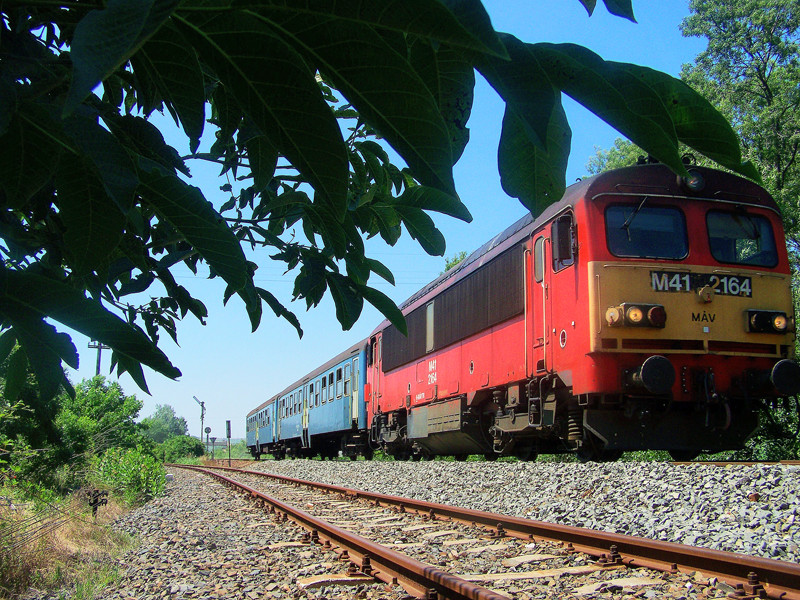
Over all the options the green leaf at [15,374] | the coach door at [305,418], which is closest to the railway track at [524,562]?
the green leaf at [15,374]

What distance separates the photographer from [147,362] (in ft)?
2.79

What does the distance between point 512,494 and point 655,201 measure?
4160mm

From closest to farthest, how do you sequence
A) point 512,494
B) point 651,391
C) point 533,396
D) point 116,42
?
point 116,42
point 651,391
point 512,494
point 533,396

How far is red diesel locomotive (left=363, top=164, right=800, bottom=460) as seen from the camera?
333 inches

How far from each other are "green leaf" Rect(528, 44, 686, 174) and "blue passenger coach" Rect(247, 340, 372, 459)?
19075 millimetres

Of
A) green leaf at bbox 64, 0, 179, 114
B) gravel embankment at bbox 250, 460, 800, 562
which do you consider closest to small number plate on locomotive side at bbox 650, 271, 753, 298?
gravel embankment at bbox 250, 460, 800, 562

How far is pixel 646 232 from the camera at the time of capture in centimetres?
888

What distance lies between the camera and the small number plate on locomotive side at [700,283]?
28.5 ft

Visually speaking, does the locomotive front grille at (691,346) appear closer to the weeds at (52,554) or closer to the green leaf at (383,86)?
the weeds at (52,554)

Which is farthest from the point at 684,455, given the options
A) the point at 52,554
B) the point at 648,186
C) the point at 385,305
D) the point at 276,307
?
the point at 385,305

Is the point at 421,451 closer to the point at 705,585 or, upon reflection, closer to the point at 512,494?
the point at 512,494

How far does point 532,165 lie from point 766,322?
9.31 metres

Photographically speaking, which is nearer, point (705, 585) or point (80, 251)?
point (80, 251)

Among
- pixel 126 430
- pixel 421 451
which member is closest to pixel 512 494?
pixel 421 451
